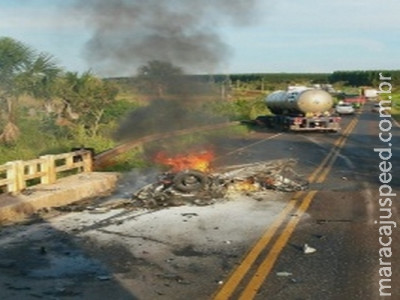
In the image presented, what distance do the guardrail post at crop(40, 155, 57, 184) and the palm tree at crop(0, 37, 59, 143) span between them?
28.9 feet

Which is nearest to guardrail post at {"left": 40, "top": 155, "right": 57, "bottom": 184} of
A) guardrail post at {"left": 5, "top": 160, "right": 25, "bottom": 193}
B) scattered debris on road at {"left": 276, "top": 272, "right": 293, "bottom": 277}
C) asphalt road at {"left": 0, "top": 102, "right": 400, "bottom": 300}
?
guardrail post at {"left": 5, "top": 160, "right": 25, "bottom": 193}

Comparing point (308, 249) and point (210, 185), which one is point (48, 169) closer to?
point (210, 185)

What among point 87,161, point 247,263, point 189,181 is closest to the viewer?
point 247,263

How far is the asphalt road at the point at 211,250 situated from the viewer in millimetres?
6500

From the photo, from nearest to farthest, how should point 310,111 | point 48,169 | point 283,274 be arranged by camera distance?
point 283,274
point 48,169
point 310,111

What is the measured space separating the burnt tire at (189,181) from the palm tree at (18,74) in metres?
10.9

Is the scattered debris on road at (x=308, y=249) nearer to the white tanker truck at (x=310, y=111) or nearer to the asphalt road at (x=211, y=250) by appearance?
the asphalt road at (x=211, y=250)

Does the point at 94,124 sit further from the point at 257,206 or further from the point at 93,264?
the point at 93,264

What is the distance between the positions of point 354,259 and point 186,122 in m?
11.7

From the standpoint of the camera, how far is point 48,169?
13195 mm

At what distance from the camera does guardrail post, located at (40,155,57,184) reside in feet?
43.0

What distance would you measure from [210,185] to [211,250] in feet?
14.8

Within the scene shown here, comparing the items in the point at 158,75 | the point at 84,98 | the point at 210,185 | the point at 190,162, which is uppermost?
the point at 158,75

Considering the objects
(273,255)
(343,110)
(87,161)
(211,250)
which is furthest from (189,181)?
(343,110)
